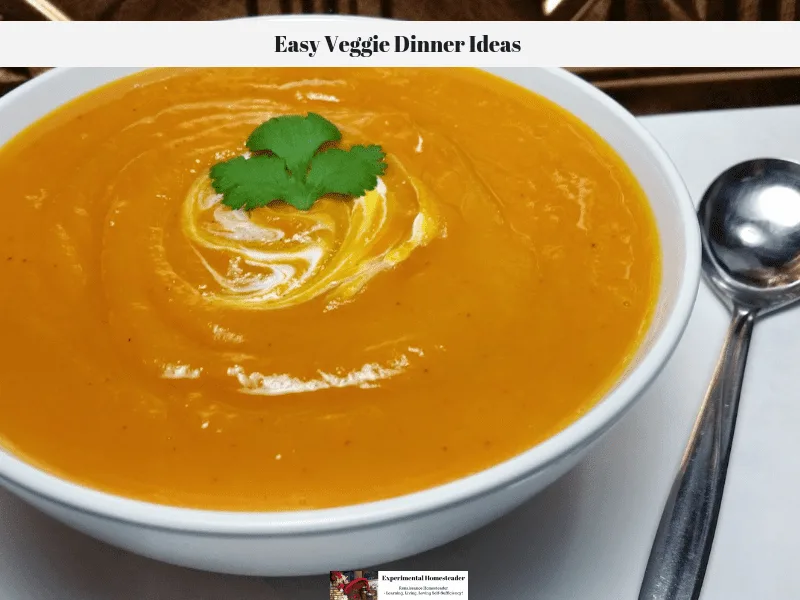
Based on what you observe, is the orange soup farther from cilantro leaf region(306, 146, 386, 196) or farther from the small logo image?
Result: the small logo image

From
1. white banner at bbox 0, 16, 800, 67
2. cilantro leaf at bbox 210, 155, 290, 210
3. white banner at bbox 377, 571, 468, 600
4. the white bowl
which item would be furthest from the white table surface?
white banner at bbox 0, 16, 800, 67

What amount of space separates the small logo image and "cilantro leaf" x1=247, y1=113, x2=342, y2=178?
23.6 inches

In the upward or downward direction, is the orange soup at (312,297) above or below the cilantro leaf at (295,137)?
below

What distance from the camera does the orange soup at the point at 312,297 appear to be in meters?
0.97

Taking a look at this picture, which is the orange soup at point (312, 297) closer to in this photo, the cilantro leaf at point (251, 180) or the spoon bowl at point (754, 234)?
the cilantro leaf at point (251, 180)

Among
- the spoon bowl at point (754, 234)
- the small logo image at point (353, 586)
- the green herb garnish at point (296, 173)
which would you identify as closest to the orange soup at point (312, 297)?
the green herb garnish at point (296, 173)

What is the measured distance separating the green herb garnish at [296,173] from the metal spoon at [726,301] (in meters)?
0.59

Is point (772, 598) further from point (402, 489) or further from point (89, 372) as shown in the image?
point (89, 372)

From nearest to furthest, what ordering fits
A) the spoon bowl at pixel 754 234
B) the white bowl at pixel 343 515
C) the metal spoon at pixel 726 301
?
the white bowl at pixel 343 515, the metal spoon at pixel 726 301, the spoon bowl at pixel 754 234

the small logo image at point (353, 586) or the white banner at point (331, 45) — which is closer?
the small logo image at point (353, 586)

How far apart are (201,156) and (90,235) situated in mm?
233

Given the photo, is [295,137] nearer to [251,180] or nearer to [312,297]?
[251,180]

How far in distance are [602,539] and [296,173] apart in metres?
0.68

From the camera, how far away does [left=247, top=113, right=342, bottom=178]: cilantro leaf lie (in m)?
1.34
